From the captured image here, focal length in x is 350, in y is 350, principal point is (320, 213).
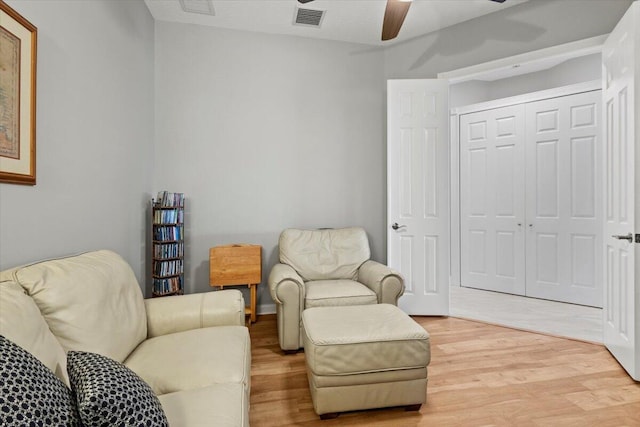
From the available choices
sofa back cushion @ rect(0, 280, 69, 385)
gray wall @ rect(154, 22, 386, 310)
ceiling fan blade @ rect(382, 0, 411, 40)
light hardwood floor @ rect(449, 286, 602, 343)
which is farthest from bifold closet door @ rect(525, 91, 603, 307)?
sofa back cushion @ rect(0, 280, 69, 385)

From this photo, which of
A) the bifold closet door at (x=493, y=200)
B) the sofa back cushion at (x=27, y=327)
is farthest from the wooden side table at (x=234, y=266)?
the bifold closet door at (x=493, y=200)

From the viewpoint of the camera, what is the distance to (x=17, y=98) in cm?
153

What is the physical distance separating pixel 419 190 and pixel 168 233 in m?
2.40

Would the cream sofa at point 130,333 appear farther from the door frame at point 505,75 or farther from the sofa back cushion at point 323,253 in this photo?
the door frame at point 505,75

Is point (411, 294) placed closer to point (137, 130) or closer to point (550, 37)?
point (550, 37)

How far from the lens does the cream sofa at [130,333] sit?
112 cm

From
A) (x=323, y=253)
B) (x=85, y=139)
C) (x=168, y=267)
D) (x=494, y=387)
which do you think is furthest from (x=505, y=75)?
(x=85, y=139)

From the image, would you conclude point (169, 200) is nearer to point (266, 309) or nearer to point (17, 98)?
point (266, 309)

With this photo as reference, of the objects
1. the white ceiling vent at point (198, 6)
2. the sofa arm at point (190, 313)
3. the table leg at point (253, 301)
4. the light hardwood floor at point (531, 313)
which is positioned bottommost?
the light hardwood floor at point (531, 313)

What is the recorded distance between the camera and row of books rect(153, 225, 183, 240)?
2988 mm

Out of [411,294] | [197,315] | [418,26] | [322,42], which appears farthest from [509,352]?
[322,42]

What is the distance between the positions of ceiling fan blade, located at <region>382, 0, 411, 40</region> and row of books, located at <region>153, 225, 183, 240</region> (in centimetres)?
236

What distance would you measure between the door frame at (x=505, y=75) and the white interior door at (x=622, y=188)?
11.3 inches

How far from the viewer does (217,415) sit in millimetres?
1105
